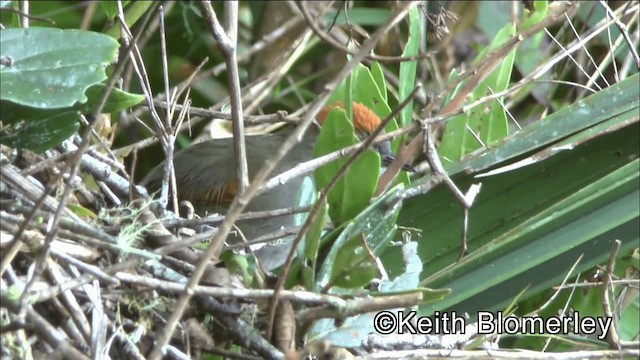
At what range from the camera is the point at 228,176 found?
165 inches

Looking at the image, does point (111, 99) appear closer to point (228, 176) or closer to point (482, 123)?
point (482, 123)

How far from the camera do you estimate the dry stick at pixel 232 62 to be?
2.38 metres

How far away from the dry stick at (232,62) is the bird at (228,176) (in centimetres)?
129

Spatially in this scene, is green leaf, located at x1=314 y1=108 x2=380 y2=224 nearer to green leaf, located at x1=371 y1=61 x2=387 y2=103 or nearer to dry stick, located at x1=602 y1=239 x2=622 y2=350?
dry stick, located at x1=602 y1=239 x2=622 y2=350

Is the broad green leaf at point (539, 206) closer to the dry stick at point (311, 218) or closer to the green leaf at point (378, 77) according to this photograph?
the green leaf at point (378, 77)

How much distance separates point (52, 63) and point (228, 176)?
5.80 feet

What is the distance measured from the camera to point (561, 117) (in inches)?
121

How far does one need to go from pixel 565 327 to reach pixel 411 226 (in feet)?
1.69

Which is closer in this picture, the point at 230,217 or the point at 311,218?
the point at 230,217

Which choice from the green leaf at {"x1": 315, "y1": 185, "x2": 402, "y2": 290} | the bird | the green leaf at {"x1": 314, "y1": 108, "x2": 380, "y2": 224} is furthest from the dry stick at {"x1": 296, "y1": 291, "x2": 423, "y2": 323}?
the bird

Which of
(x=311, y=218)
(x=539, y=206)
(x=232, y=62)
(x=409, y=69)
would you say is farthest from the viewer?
(x=409, y=69)

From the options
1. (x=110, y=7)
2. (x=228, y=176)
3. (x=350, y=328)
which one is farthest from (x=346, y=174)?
(x=228, y=176)

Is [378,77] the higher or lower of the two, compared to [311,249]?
higher

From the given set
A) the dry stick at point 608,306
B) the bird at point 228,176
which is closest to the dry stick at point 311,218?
the dry stick at point 608,306
